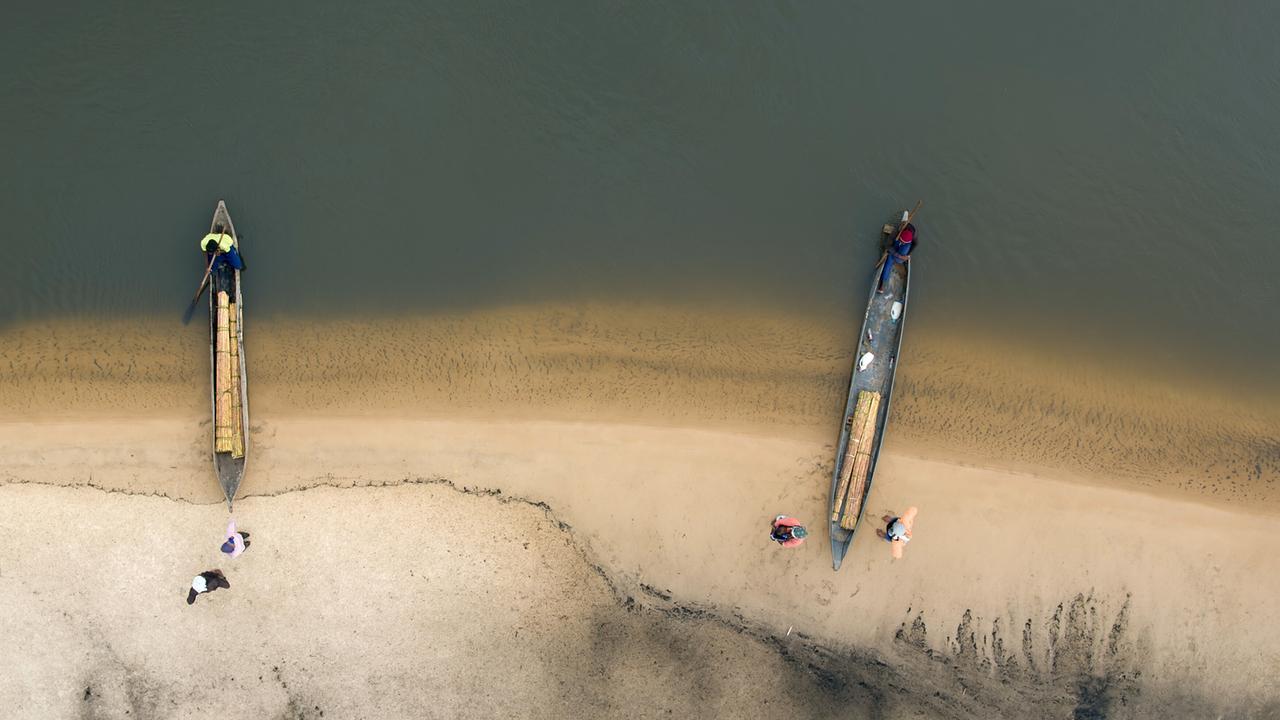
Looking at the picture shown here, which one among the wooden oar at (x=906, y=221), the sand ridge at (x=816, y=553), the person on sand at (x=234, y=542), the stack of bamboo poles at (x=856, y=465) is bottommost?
the person on sand at (x=234, y=542)

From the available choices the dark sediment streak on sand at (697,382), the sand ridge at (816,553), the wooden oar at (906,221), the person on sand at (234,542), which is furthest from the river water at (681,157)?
the person on sand at (234,542)

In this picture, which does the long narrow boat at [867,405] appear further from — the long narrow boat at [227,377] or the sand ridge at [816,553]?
the long narrow boat at [227,377]

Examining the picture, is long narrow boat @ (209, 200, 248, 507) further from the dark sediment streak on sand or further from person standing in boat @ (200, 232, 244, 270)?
the dark sediment streak on sand

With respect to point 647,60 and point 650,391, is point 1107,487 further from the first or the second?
point 647,60

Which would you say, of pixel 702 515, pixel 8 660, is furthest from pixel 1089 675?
pixel 8 660

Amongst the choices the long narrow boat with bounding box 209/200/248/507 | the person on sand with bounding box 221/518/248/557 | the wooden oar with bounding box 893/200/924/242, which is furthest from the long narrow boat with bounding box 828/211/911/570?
the long narrow boat with bounding box 209/200/248/507
